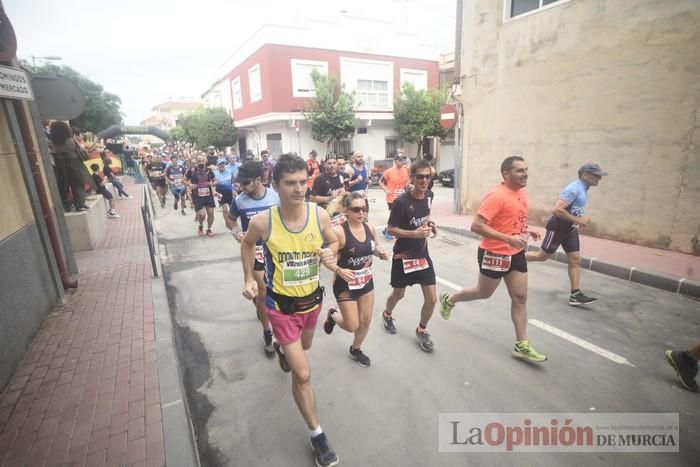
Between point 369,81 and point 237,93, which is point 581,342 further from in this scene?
point 237,93

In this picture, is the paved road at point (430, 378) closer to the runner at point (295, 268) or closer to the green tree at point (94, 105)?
the runner at point (295, 268)

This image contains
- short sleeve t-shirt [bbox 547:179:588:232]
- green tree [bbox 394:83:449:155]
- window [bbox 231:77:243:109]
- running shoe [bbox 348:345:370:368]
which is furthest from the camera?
window [bbox 231:77:243:109]

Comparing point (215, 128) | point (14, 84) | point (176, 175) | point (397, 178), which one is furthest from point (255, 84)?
point (14, 84)

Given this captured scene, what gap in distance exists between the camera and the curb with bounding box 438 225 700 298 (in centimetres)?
557

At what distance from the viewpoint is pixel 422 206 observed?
158 inches

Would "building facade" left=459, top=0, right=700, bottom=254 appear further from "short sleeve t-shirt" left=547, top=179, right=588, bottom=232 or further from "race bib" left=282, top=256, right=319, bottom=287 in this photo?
"race bib" left=282, top=256, right=319, bottom=287

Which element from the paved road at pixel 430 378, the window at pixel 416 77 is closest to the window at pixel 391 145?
the window at pixel 416 77

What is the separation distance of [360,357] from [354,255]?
119 centimetres

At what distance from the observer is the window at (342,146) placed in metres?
24.5

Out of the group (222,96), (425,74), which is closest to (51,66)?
(222,96)

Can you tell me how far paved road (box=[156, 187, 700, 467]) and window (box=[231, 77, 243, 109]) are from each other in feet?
86.0

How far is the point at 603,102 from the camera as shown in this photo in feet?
25.8

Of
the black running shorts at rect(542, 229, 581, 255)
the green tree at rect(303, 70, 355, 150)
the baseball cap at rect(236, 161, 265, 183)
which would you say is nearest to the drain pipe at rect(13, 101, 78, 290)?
the baseball cap at rect(236, 161, 265, 183)

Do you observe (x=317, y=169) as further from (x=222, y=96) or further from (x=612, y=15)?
(x=222, y=96)
